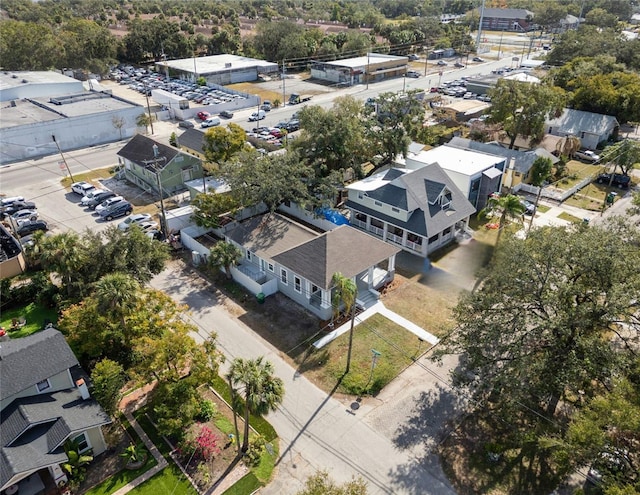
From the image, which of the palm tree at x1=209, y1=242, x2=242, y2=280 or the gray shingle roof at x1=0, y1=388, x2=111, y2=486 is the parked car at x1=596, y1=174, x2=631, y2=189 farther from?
the gray shingle roof at x1=0, y1=388, x2=111, y2=486

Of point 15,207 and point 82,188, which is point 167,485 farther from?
point 82,188

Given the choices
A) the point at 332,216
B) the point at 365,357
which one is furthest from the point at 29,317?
the point at 332,216

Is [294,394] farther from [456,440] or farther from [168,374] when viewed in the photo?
[456,440]

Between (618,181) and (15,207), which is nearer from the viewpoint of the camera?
(15,207)

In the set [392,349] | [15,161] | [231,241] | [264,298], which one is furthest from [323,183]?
[15,161]

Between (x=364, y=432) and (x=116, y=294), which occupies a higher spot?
(x=116, y=294)

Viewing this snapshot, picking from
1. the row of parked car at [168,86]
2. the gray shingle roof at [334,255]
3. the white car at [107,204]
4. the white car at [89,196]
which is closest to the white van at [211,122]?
the row of parked car at [168,86]

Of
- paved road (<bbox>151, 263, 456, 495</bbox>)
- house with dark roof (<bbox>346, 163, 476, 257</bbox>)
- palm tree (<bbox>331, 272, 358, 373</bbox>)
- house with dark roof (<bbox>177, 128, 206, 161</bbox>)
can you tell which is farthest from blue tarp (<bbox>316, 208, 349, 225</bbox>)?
Answer: house with dark roof (<bbox>177, 128, 206, 161</bbox>)
